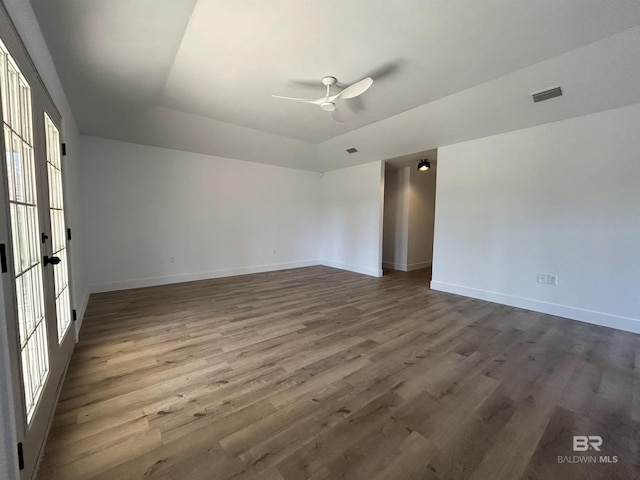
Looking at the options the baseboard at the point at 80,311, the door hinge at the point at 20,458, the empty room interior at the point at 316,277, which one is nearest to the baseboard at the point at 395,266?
the empty room interior at the point at 316,277

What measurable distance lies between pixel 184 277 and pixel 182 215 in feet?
4.00

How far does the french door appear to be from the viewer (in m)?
1.13

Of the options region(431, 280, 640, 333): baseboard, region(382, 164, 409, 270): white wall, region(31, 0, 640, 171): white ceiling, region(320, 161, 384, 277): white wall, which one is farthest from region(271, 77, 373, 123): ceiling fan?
region(382, 164, 409, 270): white wall

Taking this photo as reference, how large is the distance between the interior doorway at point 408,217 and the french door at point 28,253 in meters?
5.75

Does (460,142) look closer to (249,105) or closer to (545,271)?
(545,271)

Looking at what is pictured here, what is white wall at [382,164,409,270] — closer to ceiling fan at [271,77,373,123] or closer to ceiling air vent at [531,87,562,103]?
ceiling air vent at [531,87,562,103]

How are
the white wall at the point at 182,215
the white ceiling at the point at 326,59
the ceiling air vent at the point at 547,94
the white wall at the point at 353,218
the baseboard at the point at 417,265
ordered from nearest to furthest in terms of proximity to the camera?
the white ceiling at the point at 326,59 < the ceiling air vent at the point at 547,94 < the white wall at the point at 182,215 < the white wall at the point at 353,218 < the baseboard at the point at 417,265

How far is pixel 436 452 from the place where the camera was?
1.38 metres

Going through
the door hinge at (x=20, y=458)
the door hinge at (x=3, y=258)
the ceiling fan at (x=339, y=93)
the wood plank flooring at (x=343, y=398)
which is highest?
the ceiling fan at (x=339, y=93)

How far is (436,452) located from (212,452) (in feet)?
3.96

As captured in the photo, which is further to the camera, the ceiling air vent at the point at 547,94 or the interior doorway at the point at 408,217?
the interior doorway at the point at 408,217

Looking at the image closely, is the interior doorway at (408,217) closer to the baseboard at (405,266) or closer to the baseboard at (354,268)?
the baseboard at (405,266)

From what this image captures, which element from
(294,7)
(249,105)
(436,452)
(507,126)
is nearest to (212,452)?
(436,452)

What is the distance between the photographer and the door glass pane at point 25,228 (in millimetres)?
1267
